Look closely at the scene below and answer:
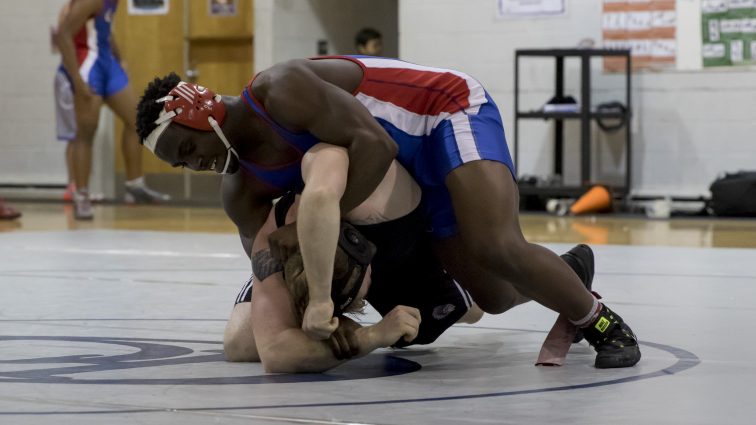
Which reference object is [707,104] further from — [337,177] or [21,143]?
[337,177]

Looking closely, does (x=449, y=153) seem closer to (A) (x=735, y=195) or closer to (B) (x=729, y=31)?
(A) (x=735, y=195)

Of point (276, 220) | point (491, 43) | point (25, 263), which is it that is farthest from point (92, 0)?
point (276, 220)

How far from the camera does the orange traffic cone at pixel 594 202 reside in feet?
27.3

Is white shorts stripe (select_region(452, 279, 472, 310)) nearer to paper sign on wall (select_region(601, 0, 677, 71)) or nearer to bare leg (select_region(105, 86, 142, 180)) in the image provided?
bare leg (select_region(105, 86, 142, 180))

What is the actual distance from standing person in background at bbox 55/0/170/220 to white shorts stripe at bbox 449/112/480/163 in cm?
587

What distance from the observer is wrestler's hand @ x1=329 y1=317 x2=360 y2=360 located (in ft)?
8.39

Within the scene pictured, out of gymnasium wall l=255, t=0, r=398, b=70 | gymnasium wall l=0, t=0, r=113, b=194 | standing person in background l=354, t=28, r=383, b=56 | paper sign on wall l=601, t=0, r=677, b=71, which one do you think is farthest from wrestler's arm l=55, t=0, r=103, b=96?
paper sign on wall l=601, t=0, r=677, b=71

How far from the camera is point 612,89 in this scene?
9.06 m

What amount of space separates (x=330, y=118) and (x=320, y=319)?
1.29ft

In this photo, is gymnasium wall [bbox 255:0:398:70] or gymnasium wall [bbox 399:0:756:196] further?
gymnasium wall [bbox 255:0:398:70]

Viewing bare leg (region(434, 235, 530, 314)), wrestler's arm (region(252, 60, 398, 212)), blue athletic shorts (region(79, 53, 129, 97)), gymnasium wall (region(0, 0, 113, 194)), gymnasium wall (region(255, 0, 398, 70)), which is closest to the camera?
wrestler's arm (region(252, 60, 398, 212))

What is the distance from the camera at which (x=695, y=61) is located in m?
8.78

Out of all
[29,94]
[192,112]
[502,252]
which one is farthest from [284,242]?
[29,94]

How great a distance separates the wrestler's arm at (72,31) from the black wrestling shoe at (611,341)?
6.31 m
